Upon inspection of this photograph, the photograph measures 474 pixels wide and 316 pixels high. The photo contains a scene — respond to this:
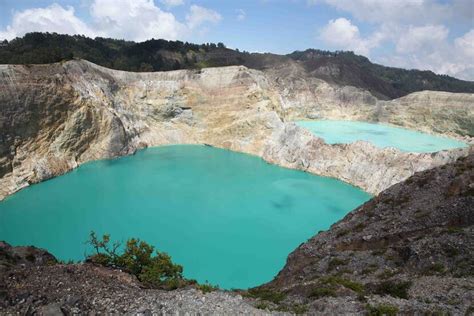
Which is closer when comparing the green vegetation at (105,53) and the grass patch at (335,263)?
the grass patch at (335,263)

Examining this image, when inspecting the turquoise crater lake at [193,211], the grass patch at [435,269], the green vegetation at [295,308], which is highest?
the turquoise crater lake at [193,211]

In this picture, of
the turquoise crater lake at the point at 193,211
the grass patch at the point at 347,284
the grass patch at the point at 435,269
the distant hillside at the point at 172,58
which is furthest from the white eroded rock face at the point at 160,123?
the grass patch at the point at 347,284

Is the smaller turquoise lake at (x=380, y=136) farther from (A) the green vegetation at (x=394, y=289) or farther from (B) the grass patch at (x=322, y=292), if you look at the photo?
(B) the grass patch at (x=322, y=292)

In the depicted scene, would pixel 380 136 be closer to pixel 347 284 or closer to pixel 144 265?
pixel 347 284

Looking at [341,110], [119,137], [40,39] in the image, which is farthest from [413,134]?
[40,39]

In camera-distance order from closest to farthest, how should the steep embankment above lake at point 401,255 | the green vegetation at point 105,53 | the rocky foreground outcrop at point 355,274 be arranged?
the rocky foreground outcrop at point 355,274 < the steep embankment above lake at point 401,255 < the green vegetation at point 105,53

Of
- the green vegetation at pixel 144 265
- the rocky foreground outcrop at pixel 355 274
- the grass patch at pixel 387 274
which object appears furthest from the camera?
the grass patch at pixel 387 274

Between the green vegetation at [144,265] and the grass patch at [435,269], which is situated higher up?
the grass patch at [435,269]

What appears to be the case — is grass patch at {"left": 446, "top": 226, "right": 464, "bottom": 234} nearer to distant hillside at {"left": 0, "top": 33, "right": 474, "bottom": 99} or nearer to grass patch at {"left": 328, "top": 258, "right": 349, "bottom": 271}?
grass patch at {"left": 328, "top": 258, "right": 349, "bottom": 271}
